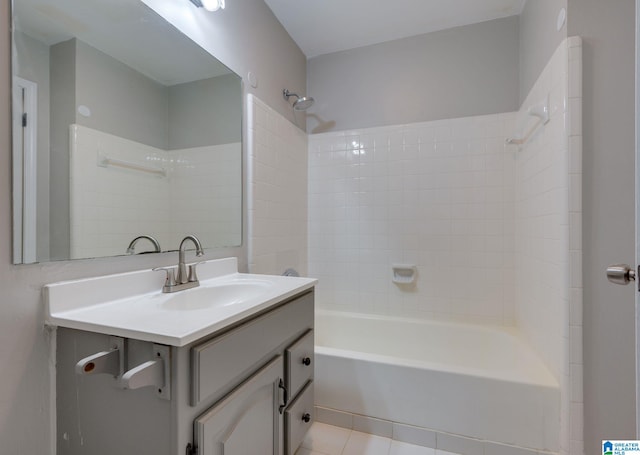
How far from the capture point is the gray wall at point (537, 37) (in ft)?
4.46

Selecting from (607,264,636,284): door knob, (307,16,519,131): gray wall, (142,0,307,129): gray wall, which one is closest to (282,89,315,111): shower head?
(142,0,307,129): gray wall

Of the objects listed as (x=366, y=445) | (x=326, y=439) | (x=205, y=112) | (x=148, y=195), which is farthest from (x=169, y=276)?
(x=366, y=445)

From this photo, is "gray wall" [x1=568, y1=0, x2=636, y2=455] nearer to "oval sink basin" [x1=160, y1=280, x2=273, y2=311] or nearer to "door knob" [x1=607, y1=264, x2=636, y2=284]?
"door knob" [x1=607, y1=264, x2=636, y2=284]

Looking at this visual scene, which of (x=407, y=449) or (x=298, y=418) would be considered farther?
(x=407, y=449)

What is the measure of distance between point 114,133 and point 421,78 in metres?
1.97

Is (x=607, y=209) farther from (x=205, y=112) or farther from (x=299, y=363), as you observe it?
(x=205, y=112)

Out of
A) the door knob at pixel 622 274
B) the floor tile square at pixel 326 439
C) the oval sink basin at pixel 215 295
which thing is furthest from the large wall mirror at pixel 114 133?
the door knob at pixel 622 274

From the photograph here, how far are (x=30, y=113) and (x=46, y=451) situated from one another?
0.96m

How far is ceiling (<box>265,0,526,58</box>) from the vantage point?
1.83 metres

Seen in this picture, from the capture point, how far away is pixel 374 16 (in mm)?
1941

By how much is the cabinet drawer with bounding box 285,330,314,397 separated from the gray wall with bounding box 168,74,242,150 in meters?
0.99

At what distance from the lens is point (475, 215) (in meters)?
2.02

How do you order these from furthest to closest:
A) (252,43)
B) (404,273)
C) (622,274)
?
(404,273)
(252,43)
(622,274)

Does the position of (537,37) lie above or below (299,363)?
above
